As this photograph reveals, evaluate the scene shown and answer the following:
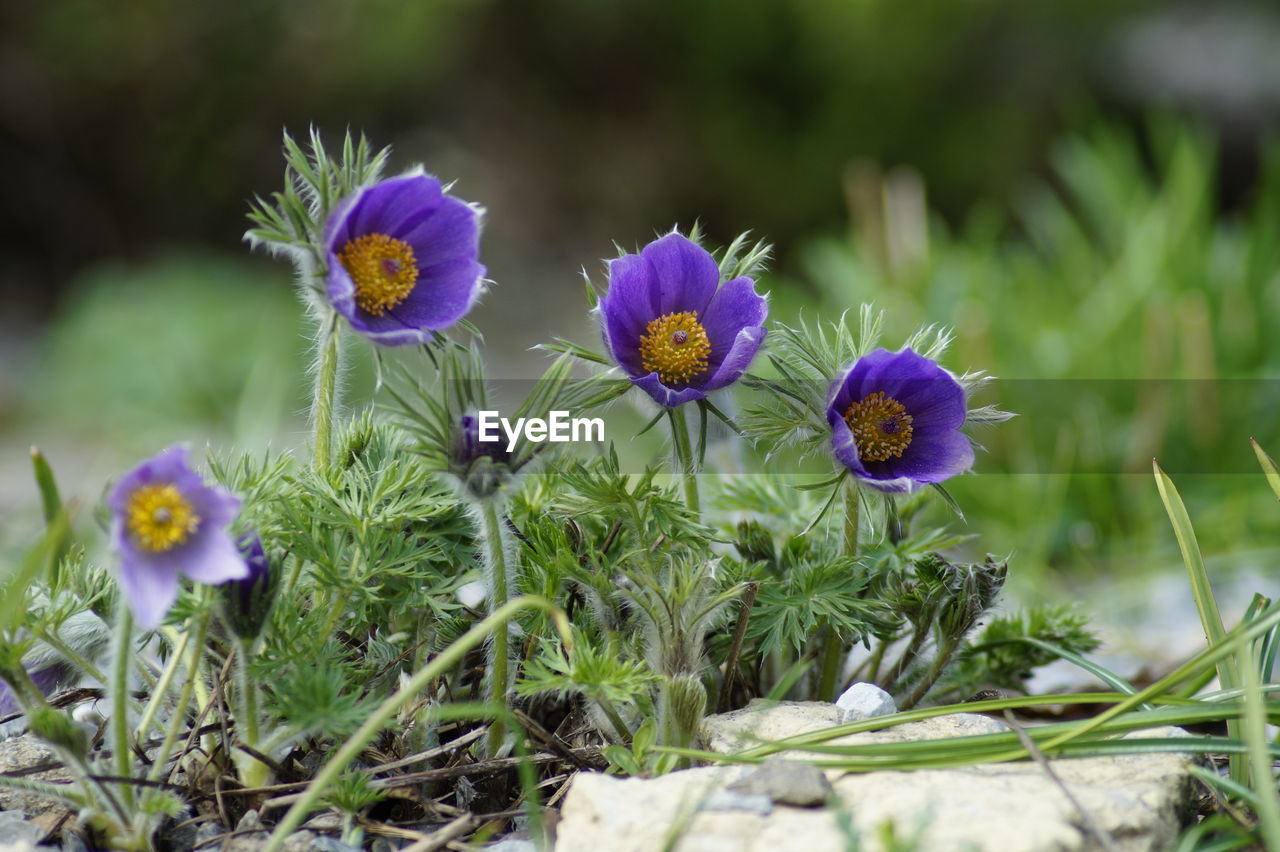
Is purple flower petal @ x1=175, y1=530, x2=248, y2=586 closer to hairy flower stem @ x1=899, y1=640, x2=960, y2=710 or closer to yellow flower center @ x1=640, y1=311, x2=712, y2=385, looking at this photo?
yellow flower center @ x1=640, y1=311, x2=712, y2=385

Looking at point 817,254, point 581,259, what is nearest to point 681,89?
point 581,259

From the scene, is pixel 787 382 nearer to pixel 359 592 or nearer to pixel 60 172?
pixel 359 592

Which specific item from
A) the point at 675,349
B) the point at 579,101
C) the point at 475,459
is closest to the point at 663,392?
the point at 675,349

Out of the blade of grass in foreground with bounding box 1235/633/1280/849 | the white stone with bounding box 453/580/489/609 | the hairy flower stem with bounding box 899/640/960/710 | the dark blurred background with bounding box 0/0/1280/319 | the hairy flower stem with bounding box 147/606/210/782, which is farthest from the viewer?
the dark blurred background with bounding box 0/0/1280/319

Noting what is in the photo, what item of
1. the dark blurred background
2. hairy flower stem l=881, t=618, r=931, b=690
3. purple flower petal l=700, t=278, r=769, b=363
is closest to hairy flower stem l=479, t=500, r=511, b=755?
purple flower petal l=700, t=278, r=769, b=363

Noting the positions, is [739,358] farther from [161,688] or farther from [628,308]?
[161,688]
